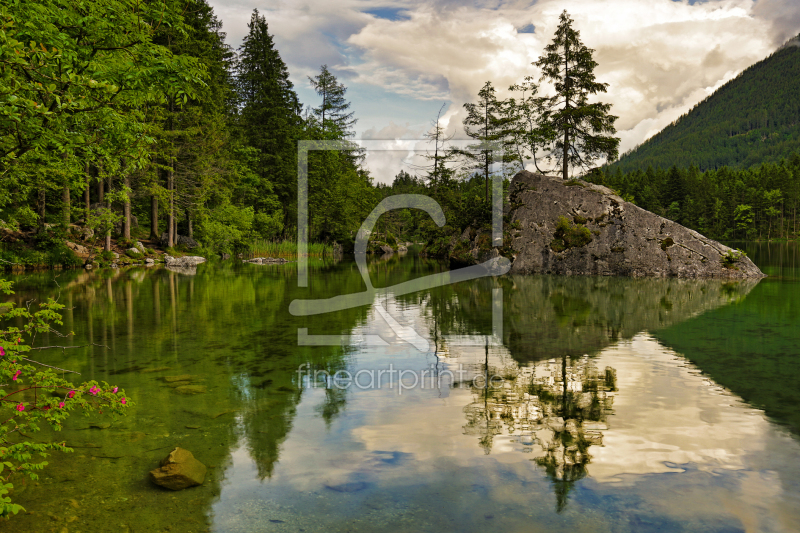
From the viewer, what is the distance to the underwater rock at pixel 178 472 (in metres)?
4.18

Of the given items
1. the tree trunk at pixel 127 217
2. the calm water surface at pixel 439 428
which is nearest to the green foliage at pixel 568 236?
the calm water surface at pixel 439 428

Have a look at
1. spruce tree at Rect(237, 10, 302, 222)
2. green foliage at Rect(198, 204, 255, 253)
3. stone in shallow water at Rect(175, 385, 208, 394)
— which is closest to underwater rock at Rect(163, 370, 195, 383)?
stone in shallow water at Rect(175, 385, 208, 394)

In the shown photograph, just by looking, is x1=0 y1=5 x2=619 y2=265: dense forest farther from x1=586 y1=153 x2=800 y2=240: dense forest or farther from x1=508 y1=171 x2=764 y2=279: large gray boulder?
x1=586 y1=153 x2=800 y2=240: dense forest

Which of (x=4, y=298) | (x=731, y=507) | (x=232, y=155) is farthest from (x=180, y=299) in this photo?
(x=232, y=155)

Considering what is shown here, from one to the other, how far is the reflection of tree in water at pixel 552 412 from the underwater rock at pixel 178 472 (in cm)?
276

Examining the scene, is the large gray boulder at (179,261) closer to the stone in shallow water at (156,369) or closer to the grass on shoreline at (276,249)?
the grass on shoreline at (276,249)

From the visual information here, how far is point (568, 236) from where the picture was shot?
26406mm

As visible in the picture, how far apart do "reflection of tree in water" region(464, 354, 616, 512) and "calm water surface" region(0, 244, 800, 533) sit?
34 millimetres

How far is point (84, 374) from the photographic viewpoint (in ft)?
24.1

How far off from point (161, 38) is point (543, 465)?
36638 mm

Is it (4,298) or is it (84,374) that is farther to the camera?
(4,298)

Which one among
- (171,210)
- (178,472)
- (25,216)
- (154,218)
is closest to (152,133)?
(171,210)

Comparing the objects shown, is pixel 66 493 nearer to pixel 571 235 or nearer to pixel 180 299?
pixel 180 299

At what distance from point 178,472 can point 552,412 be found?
421 centimetres
